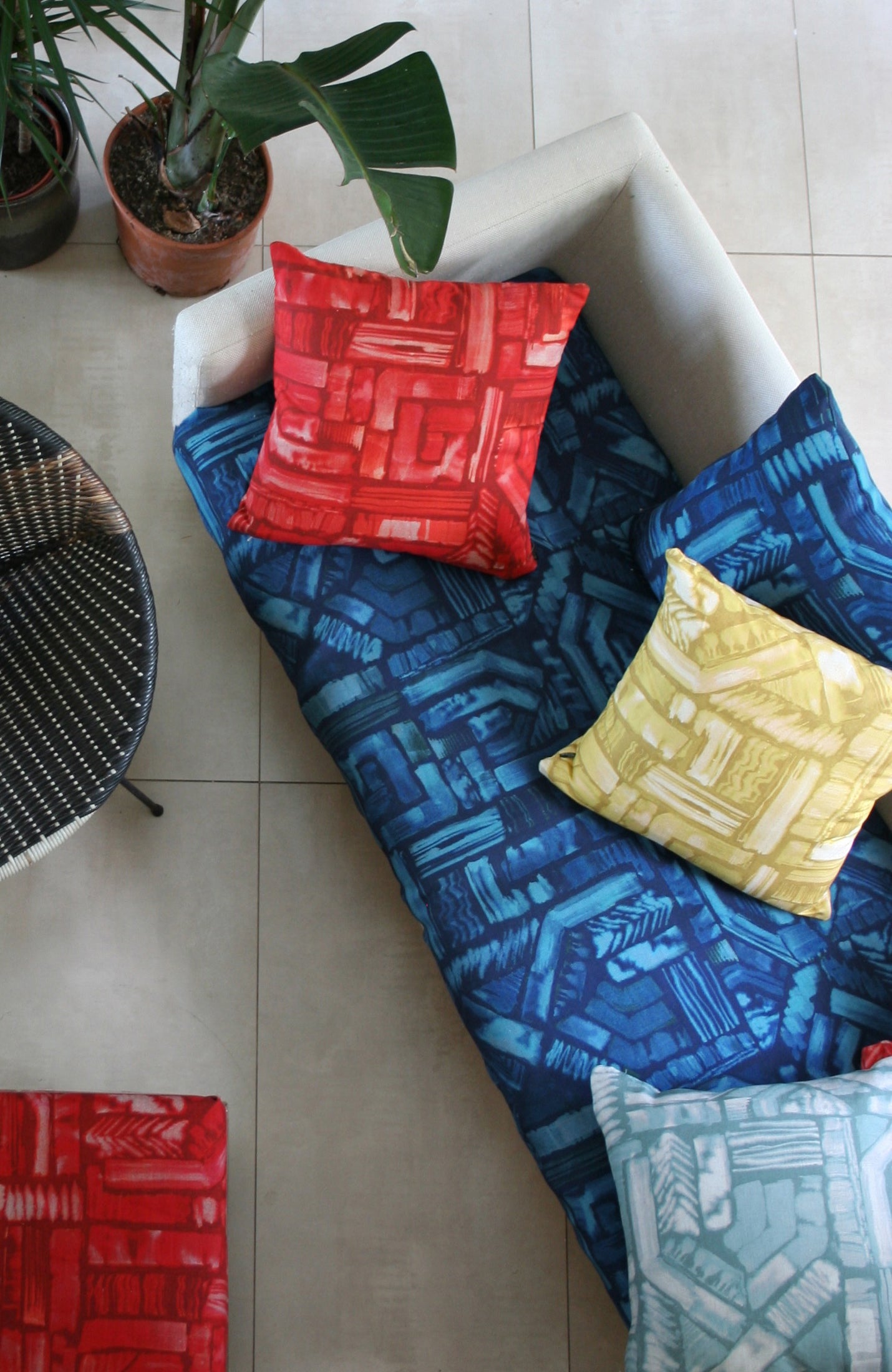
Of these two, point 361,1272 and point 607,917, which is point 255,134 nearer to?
point 607,917

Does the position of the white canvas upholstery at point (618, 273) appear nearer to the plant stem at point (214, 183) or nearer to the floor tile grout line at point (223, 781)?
the plant stem at point (214, 183)

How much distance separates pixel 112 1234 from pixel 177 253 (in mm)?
1500

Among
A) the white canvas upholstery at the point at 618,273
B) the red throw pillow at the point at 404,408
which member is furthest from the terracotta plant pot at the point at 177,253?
the red throw pillow at the point at 404,408

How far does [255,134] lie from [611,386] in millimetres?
792

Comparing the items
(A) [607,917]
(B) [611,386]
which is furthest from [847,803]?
(B) [611,386]

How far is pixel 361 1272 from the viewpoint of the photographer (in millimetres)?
1813

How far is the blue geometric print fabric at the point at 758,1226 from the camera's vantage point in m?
1.36

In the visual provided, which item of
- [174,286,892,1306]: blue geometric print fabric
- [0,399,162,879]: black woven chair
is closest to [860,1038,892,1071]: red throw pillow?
[174,286,892,1306]: blue geometric print fabric

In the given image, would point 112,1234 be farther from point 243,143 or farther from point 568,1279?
point 243,143

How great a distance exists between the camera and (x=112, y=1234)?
1.56 m

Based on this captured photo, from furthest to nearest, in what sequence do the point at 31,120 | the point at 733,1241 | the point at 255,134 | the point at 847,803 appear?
the point at 31,120
the point at 847,803
the point at 733,1241
the point at 255,134

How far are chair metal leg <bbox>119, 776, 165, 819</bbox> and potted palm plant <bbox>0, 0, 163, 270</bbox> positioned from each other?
2.91 ft

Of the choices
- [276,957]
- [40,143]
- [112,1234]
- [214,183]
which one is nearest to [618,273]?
[214,183]

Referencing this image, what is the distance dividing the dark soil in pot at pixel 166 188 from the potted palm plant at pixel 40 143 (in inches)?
3.2
